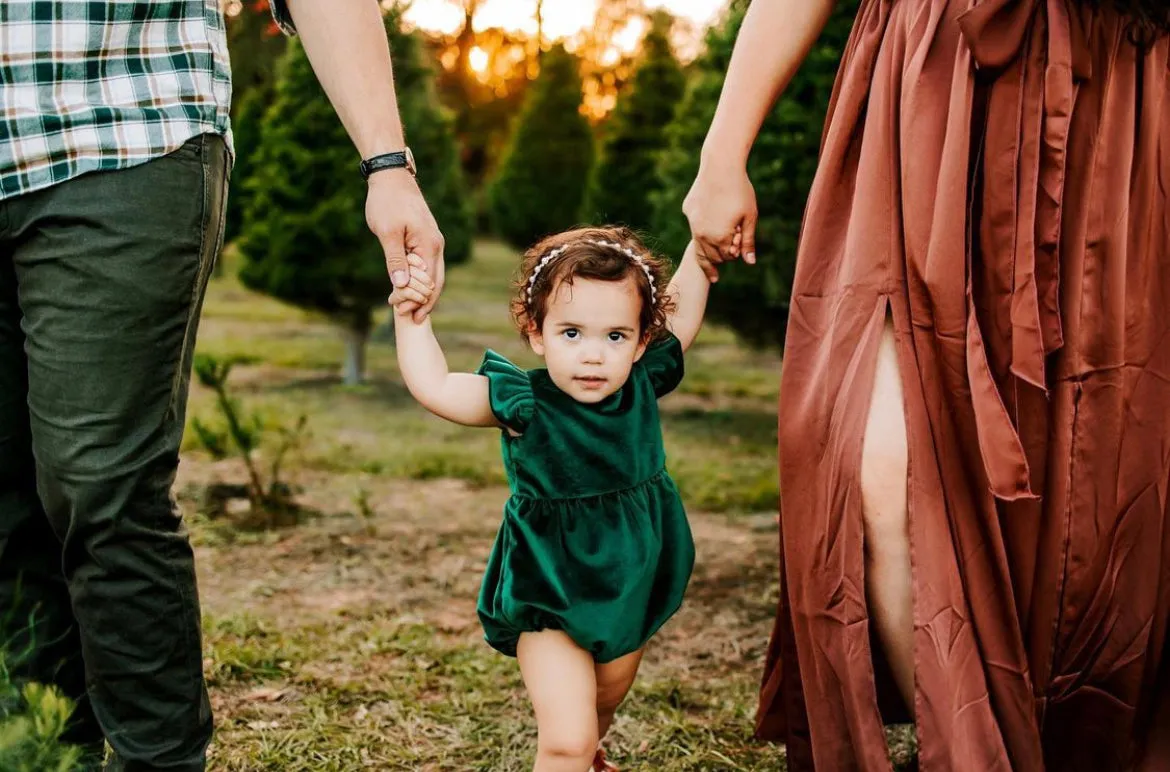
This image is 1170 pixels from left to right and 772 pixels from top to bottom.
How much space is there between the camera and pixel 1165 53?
1.71 m

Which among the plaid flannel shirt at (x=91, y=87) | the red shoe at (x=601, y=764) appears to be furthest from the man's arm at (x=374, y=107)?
the red shoe at (x=601, y=764)

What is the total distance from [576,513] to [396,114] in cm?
78

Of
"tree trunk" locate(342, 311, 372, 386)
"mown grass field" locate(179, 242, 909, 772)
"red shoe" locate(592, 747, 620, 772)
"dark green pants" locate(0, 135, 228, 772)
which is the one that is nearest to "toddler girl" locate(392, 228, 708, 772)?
"red shoe" locate(592, 747, 620, 772)

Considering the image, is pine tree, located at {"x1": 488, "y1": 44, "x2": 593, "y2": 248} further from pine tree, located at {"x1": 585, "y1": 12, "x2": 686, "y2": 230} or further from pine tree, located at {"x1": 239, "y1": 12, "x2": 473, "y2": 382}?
pine tree, located at {"x1": 239, "y1": 12, "x2": 473, "y2": 382}

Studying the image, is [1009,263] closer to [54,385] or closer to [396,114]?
[396,114]

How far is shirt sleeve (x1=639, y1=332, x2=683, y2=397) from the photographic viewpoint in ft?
7.18

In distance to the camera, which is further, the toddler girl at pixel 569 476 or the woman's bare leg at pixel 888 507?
the toddler girl at pixel 569 476

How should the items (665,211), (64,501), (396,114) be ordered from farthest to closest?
1. (665,211)
2. (396,114)
3. (64,501)

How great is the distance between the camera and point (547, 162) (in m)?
16.9

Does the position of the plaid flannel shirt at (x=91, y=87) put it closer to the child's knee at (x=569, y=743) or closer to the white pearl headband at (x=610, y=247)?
the white pearl headband at (x=610, y=247)

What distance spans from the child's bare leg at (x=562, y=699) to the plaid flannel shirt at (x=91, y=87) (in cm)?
103

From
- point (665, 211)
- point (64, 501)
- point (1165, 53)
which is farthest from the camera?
point (665, 211)

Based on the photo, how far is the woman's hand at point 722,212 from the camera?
2.17m

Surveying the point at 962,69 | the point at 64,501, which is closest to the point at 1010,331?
the point at 962,69
